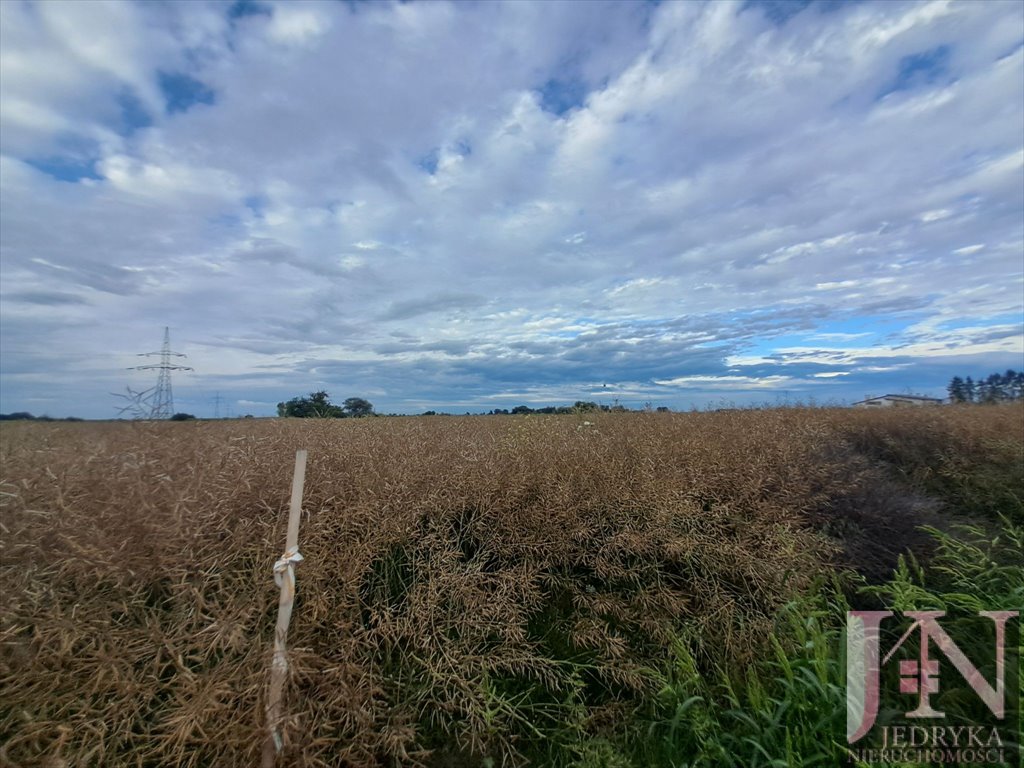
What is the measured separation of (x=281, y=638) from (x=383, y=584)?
2.01 feet

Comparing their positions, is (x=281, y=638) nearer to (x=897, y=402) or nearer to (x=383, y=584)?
(x=383, y=584)

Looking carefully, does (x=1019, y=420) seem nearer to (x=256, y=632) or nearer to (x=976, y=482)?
(x=976, y=482)

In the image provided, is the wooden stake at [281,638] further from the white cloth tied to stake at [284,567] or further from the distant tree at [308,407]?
the distant tree at [308,407]

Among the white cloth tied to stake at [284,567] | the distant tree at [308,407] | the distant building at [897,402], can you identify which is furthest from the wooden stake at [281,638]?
the distant building at [897,402]

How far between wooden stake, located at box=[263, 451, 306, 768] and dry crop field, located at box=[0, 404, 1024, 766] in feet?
0.16

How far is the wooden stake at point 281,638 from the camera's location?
5.45 feet

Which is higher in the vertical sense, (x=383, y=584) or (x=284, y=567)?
(x=284, y=567)

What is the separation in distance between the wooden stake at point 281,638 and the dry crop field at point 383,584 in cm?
5

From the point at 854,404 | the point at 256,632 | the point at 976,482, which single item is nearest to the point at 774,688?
the point at 256,632

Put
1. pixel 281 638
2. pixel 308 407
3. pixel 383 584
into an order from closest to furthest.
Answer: pixel 281 638 < pixel 383 584 < pixel 308 407

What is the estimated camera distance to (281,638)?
181 centimetres

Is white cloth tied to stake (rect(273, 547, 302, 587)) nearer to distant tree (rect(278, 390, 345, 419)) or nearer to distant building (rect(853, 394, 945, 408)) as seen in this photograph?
distant tree (rect(278, 390, 345, 419))

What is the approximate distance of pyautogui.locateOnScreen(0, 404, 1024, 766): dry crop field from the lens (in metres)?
1.75

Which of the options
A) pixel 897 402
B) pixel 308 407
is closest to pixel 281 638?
pixel 308 407
